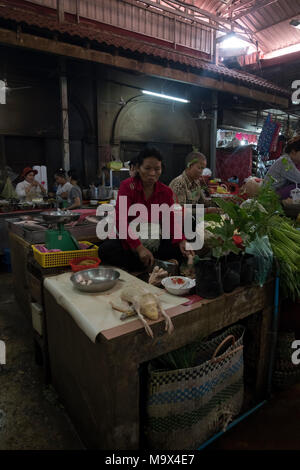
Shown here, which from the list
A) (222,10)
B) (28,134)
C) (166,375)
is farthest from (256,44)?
(166,375)

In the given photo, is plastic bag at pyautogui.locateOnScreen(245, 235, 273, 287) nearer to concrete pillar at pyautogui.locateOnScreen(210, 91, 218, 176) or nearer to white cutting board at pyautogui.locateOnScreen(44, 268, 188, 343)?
white cutting board at pyautogui.locateOnScreen(44, 268, 188, 343)

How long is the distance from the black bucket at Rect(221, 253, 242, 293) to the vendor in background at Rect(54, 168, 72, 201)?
17.2ft

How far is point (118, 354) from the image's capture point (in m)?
1.58

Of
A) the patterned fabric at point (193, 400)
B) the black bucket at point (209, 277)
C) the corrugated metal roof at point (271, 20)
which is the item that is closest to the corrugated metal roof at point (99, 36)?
the corrugated metal roof at point (271, 20)

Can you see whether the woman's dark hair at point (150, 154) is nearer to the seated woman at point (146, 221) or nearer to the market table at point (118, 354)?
the seated woman at point (146, 221)

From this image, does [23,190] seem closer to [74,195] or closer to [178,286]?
[74,195]

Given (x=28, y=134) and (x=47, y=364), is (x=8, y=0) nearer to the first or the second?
(x=28, y=134)

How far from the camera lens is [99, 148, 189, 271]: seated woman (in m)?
2.83

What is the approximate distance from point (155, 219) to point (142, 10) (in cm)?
890

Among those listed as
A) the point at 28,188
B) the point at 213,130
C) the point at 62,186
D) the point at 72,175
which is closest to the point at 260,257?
the point at 72,175

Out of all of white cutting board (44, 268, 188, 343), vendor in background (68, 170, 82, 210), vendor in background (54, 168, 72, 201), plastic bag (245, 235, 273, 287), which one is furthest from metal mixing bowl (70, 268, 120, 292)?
vendor in background (54, 168, 72, 201)

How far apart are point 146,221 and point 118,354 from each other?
1787 mm

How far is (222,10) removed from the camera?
11.5 m

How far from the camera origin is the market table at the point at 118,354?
5.32ft
